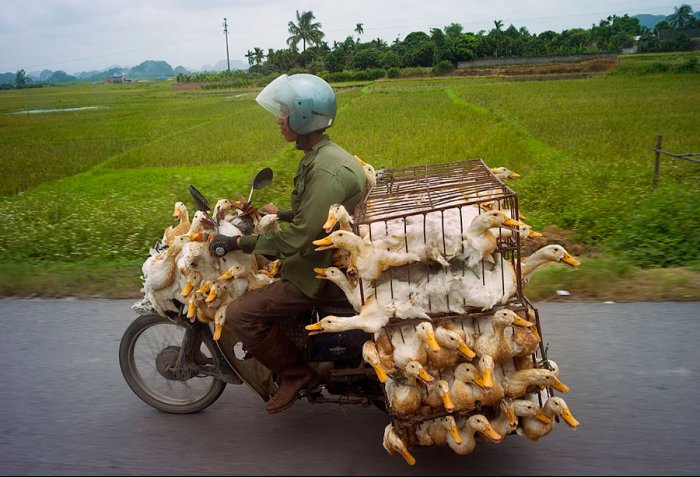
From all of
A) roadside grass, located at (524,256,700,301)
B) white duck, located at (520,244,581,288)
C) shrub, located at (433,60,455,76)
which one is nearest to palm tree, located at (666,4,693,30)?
shrub, located at (433,60,455,76)

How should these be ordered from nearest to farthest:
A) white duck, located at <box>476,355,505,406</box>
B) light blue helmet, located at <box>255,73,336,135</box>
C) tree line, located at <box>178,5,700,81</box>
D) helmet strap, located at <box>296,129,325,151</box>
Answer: white duck, located at <box>476,355,505,406</box> < light blue helmet, located at <box>255,73,336,135</box> < helmet strap, located at <box>296,129,325,151</box> < tree line, located at <box>178,5,700,81</box>

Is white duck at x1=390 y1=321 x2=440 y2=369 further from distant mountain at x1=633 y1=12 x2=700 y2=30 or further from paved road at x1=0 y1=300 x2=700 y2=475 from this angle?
distant mountain at x1=633 y1=12 x2=700 y2=30

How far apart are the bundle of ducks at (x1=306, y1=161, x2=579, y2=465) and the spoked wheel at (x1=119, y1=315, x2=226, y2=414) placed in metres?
1.08

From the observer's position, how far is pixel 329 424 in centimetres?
341

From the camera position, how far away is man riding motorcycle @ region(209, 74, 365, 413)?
9.61 ft

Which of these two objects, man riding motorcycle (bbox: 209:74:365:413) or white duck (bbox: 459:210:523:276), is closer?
white duck (bbox: 459:210:523:276)

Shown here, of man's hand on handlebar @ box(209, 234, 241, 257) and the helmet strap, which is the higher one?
the helmet strap

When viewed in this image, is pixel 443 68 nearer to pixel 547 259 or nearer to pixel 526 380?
pixel 547 259

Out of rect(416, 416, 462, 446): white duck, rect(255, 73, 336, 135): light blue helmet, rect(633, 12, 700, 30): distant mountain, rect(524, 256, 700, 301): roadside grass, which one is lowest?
rect(524, 256, 700, 301): roadside grass

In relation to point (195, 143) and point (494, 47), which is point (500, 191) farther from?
point (494, 47)

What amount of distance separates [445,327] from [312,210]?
0.75 m

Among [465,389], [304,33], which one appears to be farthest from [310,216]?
[304,33]

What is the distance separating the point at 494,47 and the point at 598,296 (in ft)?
86.8

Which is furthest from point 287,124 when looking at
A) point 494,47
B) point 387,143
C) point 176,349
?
point 494,47
